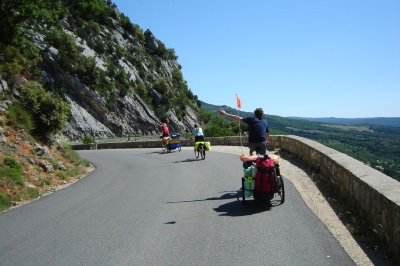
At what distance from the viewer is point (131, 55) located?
2749 inches

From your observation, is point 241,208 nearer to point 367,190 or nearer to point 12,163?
point 367,190

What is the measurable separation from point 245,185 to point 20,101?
11969 millimetres

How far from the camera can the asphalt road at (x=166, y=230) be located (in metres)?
5.49

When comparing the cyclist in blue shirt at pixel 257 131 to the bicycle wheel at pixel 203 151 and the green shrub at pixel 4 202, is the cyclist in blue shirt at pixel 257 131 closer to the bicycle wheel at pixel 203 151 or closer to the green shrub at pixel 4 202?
the green shrub at pixel 4 202

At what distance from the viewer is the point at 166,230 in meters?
6.82

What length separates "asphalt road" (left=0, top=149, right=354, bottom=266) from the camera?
Answer: 18.0 ft

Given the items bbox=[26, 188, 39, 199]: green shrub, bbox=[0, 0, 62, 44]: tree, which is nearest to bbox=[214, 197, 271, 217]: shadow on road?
bbox=[26, 188, 39, 199]: green shrub

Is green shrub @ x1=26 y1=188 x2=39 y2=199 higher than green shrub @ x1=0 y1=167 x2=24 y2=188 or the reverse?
the reverse

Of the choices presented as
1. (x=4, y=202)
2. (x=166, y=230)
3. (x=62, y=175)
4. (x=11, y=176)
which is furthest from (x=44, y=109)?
(x=166, y=230)

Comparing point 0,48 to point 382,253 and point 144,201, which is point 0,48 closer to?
point 144,201

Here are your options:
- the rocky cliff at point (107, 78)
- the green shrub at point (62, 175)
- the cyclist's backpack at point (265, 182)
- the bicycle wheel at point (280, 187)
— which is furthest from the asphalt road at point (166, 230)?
the rocky cliff at point (107, 78)

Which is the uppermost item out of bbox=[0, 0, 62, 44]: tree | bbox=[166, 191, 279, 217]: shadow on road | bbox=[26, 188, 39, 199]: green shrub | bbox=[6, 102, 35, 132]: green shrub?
bbox=[0, 0, 62, 44]: tree

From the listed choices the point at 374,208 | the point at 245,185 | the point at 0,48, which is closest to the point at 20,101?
the point at 0,48

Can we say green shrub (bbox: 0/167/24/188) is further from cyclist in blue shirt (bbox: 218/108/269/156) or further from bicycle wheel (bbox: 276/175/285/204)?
bicycle wheel (bbox: 276/175/285/204)
